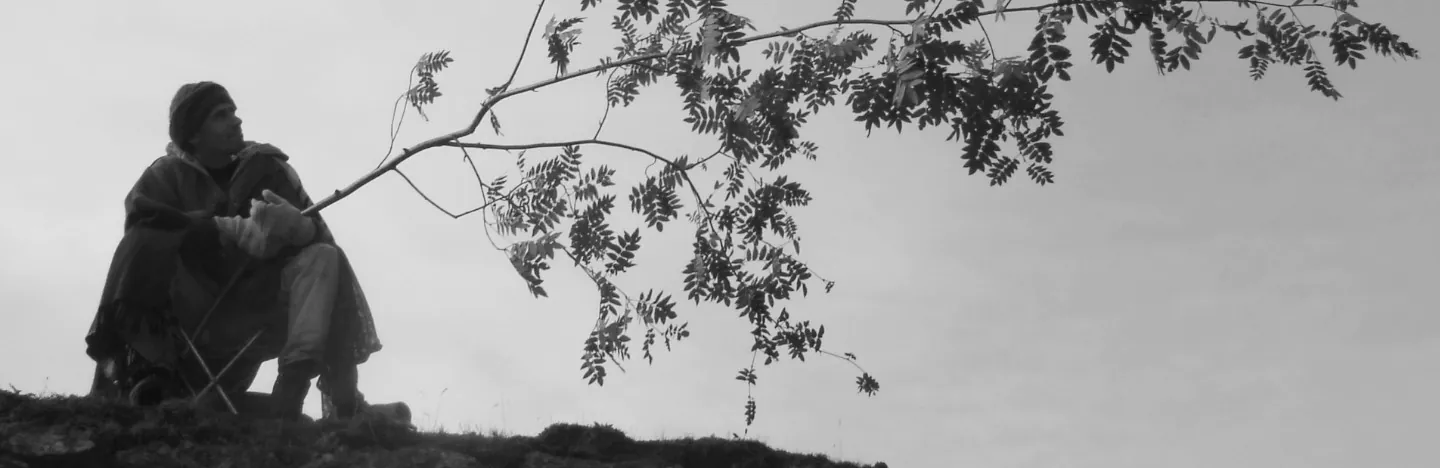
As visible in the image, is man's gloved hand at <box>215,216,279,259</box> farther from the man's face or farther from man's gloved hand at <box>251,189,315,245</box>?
the man's face

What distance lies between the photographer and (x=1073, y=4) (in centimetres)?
504

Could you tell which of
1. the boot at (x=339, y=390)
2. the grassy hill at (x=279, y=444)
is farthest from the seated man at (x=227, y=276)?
the grassy hill at (x=279, y=444)

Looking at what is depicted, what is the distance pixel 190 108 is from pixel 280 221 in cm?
100

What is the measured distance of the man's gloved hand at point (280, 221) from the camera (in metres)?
6.66

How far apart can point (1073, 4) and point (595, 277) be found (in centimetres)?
321

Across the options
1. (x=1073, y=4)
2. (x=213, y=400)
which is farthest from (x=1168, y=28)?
(x=213, y=400)

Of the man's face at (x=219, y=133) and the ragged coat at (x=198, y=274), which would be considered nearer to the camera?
the ragged coat at (x=198, y=274)

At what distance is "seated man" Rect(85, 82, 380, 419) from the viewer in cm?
642

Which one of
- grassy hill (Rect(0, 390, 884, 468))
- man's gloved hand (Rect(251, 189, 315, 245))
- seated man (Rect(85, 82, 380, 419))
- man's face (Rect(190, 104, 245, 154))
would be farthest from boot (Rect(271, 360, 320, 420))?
man's face (Rect(190, 104, 245, 154))

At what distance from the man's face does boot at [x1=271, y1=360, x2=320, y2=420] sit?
1.46m

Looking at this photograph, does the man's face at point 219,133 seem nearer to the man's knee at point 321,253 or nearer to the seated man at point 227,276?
the seated man at point 227,276

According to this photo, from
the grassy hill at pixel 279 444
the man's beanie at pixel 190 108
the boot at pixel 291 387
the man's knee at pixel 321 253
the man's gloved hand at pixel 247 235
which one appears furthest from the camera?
the man's beanie at pixel 190 108

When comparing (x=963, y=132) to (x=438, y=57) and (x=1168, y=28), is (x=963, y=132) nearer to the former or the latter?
(x=1168, y=28)

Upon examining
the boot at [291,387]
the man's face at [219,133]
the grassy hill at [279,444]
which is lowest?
the grassy hill at [279,444]
